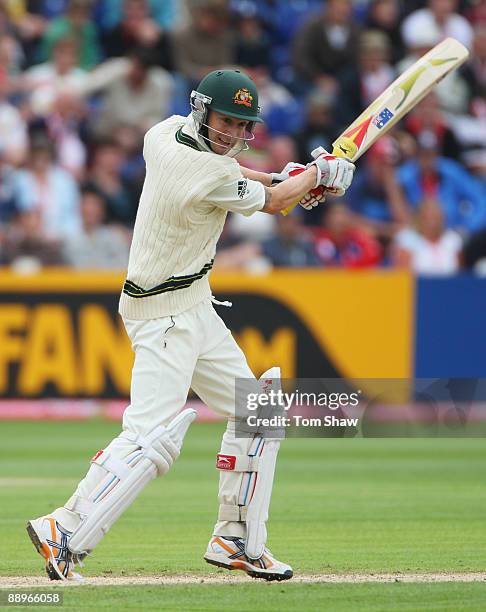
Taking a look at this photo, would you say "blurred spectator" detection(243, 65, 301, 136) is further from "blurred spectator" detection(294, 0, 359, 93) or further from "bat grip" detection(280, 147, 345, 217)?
"bat grip" detection(280, 147, 345, 217)

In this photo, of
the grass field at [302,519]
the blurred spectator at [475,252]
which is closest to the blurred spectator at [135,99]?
the blurred spectator at [475,252]

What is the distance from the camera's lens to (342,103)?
14.7 meters

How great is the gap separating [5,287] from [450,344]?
404 cm

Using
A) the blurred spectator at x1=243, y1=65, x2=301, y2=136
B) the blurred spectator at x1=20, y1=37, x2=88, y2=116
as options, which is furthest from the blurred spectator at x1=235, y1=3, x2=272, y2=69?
the blurred spectator at x1=20, y1=37, x2=88, y2=116

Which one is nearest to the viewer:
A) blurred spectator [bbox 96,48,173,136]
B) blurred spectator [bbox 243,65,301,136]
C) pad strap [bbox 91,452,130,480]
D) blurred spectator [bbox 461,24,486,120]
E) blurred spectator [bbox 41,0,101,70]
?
pad strap [bbox 91,452,130,480]

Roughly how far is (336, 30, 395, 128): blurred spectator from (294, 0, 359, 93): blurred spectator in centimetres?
27

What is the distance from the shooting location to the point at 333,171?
568 centimetres

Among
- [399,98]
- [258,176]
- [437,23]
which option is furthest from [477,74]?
[258,176]

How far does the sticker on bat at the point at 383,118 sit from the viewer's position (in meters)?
6.38

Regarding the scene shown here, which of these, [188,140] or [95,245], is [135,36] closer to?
[95,245]

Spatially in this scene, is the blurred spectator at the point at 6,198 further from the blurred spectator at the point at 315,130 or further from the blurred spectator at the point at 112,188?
the blurred spectator at the point at 315,130

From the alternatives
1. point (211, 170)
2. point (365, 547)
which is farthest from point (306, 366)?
point (211, 170)

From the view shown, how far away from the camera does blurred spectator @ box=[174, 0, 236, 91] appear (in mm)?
14914

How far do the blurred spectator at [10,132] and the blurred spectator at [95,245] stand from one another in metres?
1.20
